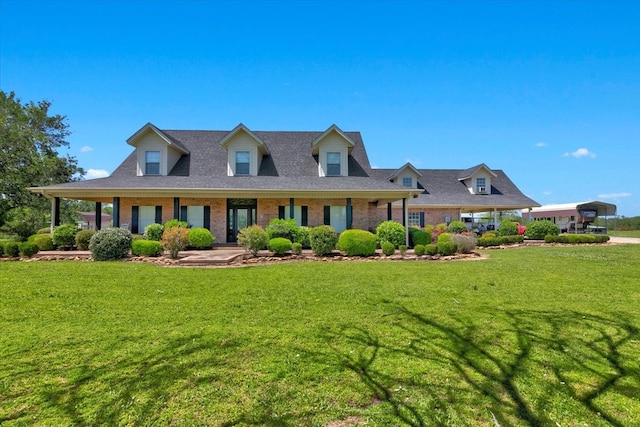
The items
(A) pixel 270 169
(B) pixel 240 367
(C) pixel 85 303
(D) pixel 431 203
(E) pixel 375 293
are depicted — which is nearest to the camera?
(B) pixel 240 367

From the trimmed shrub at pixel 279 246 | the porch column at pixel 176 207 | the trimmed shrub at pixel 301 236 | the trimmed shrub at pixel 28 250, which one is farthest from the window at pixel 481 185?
the trimmed shrub at pixel 28 250

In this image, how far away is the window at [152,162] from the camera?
59.7 ft

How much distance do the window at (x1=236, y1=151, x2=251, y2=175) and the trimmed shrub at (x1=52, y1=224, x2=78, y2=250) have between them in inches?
334

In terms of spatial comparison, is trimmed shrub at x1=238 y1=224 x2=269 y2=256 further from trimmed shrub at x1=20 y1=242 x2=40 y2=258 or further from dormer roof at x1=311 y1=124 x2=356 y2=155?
trimmed shrub at x1=20 y1=242 x2=40 y2=258

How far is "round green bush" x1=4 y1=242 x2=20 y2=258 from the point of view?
1254 centimetres

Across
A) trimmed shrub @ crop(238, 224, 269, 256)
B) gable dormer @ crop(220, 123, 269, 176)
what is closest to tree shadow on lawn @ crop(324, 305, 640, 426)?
trimmed shrub @ crop(238, 224, 269, 256)

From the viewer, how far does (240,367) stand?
138 inches

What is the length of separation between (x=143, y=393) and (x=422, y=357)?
3.01m

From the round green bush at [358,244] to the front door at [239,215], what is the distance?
6.90m

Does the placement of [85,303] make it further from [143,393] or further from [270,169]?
[270,169]

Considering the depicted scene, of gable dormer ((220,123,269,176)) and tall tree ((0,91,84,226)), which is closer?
gable dormer ((220,123,269,176))

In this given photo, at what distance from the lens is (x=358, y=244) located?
13430 mm

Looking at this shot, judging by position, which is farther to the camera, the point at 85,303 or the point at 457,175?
the point at 457,175

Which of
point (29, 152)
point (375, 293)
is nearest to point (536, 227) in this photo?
point (375, 293)
